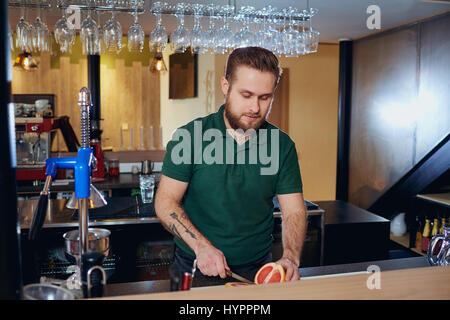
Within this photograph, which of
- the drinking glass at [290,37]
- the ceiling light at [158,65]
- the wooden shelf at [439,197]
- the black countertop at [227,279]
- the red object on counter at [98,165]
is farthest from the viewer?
the ceiling light at [158,65]

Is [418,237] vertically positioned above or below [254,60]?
below

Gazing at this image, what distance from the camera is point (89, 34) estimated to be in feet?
10.6

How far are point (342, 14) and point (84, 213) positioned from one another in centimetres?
377

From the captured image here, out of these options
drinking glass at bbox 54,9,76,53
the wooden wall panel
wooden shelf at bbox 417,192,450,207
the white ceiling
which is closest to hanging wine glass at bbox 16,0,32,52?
drinking glass at bbox 54,9,76,53

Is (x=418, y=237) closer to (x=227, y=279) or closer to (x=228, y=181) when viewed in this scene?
(x=228, y=181)

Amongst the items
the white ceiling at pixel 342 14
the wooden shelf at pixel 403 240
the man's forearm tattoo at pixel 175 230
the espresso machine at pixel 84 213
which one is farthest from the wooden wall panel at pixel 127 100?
the espresso machine at pixel 84 213

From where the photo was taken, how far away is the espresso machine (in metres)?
0.93

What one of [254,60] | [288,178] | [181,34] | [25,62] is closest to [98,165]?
[181,34]

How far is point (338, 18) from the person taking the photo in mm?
4461

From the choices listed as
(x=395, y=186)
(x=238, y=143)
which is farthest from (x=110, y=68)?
(x=238, y=143)

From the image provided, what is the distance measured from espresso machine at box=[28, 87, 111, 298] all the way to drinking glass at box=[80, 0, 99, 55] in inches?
82.5

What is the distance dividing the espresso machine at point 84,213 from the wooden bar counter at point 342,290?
0.08 metres

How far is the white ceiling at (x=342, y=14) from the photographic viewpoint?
380 cm

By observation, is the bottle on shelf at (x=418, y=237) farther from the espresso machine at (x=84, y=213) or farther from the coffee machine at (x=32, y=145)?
the espresso machine at (x=84, y=213)
